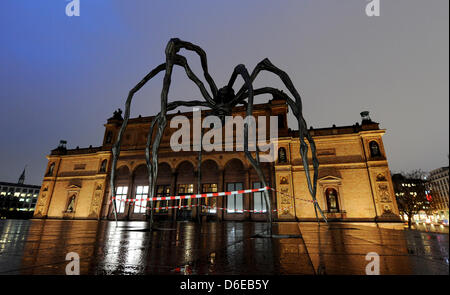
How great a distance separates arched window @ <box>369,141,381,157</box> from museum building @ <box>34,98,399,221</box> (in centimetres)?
8

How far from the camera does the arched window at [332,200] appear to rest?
19375mm

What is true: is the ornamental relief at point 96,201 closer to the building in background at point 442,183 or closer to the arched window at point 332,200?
the arched window at point 332,200

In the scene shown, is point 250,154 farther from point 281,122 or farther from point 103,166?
point 103,166

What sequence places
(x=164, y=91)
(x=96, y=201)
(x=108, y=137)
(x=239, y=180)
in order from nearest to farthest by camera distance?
(x=164, y=91)
(x=239, y=180)
(x=96, y=201)
(x=108, y=137)

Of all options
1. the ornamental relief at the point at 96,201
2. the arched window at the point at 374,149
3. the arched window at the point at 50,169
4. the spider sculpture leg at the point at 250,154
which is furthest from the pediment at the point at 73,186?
the arched window at the point at 374,149

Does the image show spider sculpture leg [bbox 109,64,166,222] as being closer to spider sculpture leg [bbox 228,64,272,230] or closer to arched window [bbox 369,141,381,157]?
spider sculpture leg [bbox 228,64,272,230]

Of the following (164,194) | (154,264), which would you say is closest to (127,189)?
(164,194)

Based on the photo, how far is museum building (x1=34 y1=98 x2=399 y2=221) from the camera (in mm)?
18875

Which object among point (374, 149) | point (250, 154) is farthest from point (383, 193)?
point (250, 154)

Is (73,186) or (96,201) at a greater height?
(73,186)

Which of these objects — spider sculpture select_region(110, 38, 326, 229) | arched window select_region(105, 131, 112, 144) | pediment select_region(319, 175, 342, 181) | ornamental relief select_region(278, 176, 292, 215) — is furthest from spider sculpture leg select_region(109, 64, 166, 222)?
arched window select_region(105, 131, 112, 144)

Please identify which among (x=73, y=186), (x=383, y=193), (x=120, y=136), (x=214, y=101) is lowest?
(x=120, y=136)

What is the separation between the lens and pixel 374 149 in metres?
19.6

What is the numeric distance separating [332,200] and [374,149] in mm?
6218
